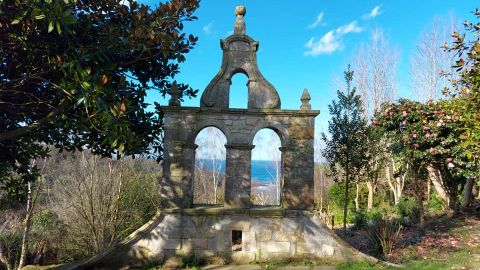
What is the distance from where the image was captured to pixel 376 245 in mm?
7703

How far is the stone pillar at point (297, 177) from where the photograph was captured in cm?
643

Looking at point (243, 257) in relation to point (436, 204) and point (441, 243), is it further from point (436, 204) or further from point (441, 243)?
point (436, 204)

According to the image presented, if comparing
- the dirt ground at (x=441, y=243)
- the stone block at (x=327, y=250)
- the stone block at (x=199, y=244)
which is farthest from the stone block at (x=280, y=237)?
the dirt ground at (x=441, y=243)

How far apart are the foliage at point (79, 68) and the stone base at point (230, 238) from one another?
5.54ft

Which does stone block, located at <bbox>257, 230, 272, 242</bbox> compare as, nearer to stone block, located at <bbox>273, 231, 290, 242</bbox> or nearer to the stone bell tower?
stone block, located at <bbox>273, 231, 290, 242</bbox>

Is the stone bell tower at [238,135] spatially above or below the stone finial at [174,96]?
below

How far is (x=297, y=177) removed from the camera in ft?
21.3

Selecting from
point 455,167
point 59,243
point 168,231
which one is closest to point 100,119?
point 168,231

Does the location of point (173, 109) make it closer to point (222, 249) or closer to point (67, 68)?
point (67, 68)

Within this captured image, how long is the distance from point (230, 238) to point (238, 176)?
3.85ft

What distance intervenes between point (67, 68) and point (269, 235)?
443 cm

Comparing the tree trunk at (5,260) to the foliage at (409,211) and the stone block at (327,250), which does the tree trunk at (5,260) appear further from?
the foliage at (409,211)

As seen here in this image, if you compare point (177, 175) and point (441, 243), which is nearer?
point (177, 175)

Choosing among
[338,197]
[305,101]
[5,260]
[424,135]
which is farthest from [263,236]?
[338,197]
